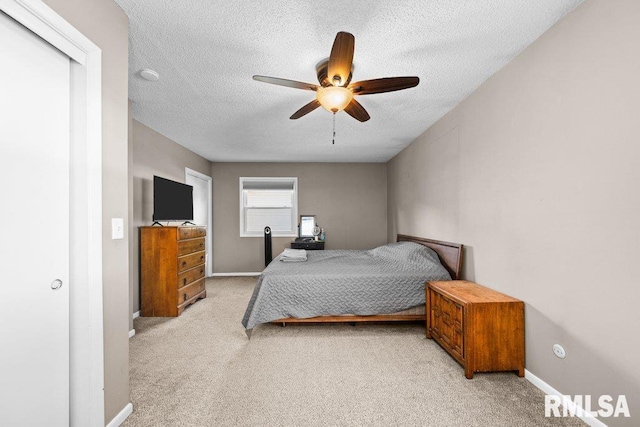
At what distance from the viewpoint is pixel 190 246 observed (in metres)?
3.61

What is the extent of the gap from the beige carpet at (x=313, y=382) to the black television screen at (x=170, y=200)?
57.6 inches

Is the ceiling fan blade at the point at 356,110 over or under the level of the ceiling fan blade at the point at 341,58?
under

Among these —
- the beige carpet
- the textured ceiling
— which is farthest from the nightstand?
the textured ceiling

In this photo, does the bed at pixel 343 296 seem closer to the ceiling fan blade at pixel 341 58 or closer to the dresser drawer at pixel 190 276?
the dresser drawer at pixel 190 276

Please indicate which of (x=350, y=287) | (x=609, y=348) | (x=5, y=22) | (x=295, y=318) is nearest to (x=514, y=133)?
(x=609, y=348)

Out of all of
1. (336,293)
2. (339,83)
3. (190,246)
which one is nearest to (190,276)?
(190,246)

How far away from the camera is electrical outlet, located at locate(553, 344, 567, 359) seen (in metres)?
1.65

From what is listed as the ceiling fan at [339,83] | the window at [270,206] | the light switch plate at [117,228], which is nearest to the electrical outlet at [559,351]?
the ceiling fan at [339,83]

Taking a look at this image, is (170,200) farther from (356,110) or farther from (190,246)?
(356,110)

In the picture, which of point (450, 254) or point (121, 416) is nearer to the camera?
point (121, 416)

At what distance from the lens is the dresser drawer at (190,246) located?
11.0 ft

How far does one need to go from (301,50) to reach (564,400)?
9.75ft

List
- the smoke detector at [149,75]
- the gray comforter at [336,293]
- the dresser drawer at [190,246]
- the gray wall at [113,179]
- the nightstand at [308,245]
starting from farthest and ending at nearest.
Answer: the nightstand at [308,245] < the dresser drawer at [190,246] < the gray comforter at [336,293] < the smoke detector at [149,75] < the gray wall at [113,179]

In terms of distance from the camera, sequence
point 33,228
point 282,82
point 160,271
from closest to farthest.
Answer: point 33,228, point 282,82, point 160,271
